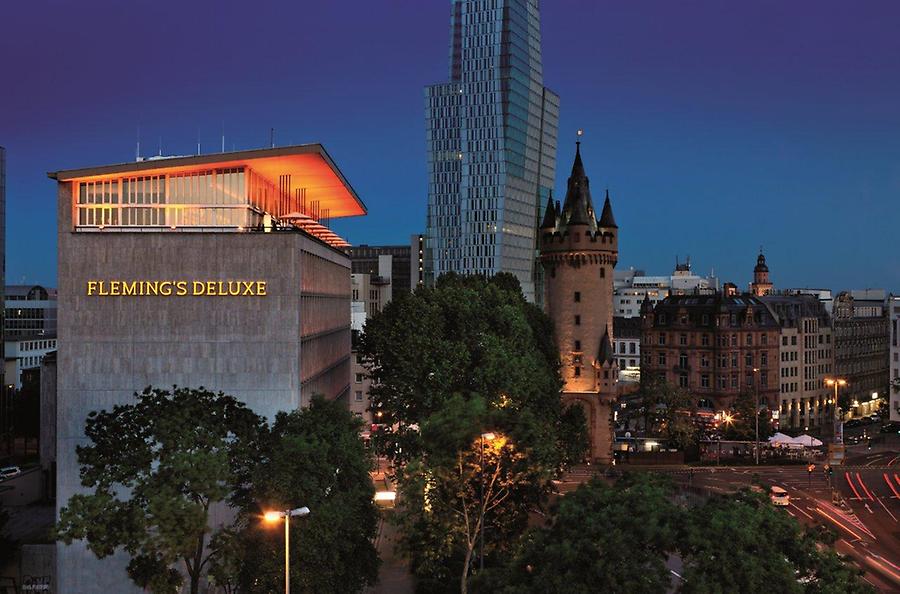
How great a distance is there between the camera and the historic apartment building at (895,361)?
148 meters

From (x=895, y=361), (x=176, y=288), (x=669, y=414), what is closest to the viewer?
(x=176, y=288)

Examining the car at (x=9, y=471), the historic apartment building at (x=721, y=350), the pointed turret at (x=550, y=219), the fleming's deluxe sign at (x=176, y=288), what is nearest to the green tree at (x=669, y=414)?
the historic apartment building at (x=721, y=350)

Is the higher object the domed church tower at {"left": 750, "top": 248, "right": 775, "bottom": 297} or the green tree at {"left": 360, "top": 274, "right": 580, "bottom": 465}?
the domed church tower at {"left": 750, "top": 248, "right": 775, "bottom": 297}

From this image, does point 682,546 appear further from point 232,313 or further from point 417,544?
point 232,313

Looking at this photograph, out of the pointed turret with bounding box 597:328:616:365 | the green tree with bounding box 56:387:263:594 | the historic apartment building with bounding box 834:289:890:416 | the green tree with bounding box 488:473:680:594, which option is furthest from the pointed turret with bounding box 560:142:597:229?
the green tree with bounding box 488:473:680:594

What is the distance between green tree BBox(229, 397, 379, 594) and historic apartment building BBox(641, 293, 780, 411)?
105 metres

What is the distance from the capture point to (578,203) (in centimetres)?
11488

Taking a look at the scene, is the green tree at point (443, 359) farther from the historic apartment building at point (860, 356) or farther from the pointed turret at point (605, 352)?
the historic apartment building at point (860, 356)

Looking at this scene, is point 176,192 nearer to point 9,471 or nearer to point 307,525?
point 307,525

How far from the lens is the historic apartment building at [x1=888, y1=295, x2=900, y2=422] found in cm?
14750

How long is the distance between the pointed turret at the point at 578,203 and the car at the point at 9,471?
2513 inches

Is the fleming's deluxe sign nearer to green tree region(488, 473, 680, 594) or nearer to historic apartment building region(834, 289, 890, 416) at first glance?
green tree region(488, 473, 680, 594)

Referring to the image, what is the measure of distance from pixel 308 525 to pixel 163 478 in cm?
639

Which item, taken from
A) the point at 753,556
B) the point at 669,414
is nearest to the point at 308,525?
the point at 753,556
